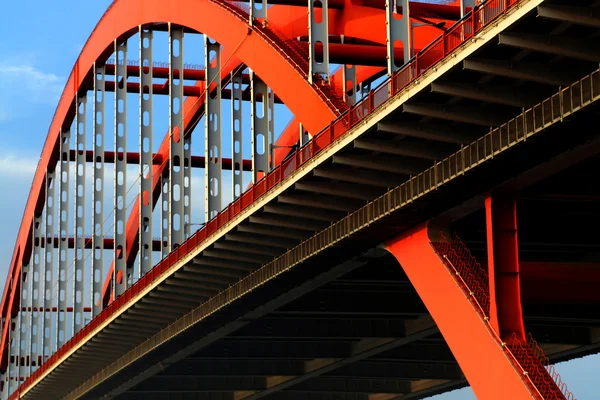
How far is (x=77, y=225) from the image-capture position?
260 ft

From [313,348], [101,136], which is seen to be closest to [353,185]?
[313,348]

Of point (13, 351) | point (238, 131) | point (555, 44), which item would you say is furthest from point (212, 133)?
point (13, 351)

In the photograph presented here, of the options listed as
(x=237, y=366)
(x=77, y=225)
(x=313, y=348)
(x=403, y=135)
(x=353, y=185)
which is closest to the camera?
(x=403, y=135)

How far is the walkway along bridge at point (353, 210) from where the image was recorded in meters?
28.4

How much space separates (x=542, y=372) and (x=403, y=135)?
564 centimetres

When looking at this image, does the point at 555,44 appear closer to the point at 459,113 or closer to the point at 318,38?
the point at 459,113

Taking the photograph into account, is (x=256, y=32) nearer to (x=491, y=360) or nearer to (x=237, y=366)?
(x=491, y=360)

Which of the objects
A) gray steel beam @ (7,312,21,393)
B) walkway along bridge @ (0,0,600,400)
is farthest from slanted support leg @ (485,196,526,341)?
gray steel beam @ (7,312,21,393)

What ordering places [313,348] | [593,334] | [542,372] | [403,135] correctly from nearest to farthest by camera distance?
1. [542,372]
2. [403,135]
3. [593,334]
4. [313,348]

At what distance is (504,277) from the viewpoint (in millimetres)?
31094

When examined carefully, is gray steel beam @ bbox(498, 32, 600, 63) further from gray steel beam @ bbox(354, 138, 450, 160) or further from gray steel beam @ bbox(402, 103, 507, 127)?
gray steel beam @ bbox(354, 138, 450, 160)

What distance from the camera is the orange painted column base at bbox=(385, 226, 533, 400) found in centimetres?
3014

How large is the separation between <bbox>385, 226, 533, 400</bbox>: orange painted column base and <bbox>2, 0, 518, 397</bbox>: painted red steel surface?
341 cm

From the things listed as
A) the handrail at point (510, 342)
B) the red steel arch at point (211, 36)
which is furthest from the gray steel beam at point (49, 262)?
the handrail at point (510, 342)
